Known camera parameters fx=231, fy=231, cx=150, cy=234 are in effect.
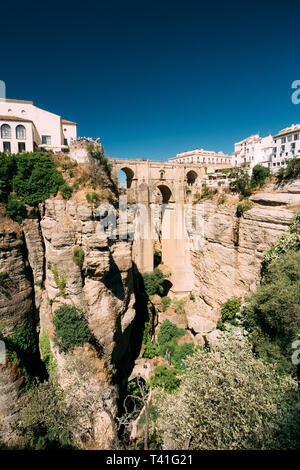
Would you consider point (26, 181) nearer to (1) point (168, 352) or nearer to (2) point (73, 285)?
(2) point (73, 285)

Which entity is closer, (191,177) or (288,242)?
(288,242)

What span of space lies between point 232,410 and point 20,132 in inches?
842

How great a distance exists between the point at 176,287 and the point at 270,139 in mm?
27673

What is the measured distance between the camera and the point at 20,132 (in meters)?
17.9

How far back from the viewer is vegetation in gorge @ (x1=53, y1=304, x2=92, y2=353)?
41.1 ft

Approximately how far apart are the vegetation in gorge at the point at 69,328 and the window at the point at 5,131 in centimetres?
1388

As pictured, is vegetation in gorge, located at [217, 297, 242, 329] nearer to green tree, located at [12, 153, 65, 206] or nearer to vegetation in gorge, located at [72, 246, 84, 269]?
vegetation in gorge, located at [72, 246, 84, 269]

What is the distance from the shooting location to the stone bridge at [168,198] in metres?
24.6

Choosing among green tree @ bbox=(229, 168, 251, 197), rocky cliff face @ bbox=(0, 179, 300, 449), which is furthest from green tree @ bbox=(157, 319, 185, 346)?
green tree @ bbox=(229, 168, 251, 197)

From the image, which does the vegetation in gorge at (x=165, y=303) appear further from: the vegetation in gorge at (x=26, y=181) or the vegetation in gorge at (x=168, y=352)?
the vegetation in gorge at (x=26, y=181)

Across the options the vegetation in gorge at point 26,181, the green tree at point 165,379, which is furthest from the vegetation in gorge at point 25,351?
the green tree at point 165,379

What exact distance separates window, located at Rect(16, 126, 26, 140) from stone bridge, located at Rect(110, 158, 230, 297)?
863 centimetres

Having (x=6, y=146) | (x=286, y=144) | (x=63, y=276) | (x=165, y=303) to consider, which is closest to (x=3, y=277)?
(x=63, y=276)

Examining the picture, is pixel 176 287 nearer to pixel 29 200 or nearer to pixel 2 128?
pixel 29 200
